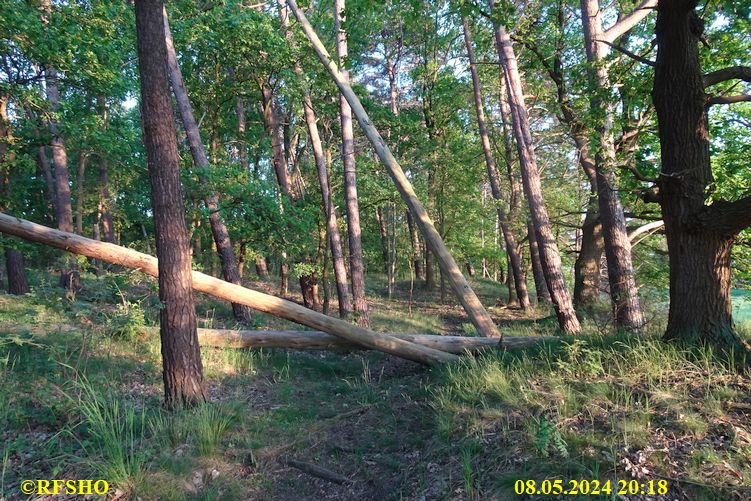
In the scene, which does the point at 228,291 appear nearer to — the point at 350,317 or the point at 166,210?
the point at 166,210

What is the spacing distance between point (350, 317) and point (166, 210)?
7098 millimetres

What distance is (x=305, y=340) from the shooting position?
286 inches

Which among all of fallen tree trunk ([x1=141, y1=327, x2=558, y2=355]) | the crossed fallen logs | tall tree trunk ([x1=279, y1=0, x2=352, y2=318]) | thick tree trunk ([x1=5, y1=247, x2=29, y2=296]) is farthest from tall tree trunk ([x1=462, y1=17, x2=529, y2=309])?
thick tree trunk ([x1=5, y1=247, x2=29, y2=296])

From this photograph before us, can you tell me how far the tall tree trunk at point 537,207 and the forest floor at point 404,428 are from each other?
2857mm

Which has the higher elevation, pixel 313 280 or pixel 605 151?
pixel 605 151

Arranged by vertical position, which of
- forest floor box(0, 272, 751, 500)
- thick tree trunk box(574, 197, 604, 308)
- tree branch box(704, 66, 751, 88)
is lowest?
forest floor box(0, 272, 751, 500)

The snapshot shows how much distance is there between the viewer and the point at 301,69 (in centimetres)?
1208

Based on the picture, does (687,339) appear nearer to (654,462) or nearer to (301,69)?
(654,462)

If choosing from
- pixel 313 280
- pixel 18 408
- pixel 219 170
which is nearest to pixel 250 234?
pixel 219 170

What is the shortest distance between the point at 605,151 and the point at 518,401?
4.69 m

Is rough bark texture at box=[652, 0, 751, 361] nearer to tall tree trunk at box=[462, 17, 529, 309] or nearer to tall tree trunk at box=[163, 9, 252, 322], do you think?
tall tree trunk at box=[163, 9, 252, 322]

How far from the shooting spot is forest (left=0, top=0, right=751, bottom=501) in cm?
341

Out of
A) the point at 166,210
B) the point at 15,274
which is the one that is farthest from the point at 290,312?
the point at 15,274

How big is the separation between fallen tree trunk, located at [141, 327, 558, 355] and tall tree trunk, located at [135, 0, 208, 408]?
2700 millimetres
